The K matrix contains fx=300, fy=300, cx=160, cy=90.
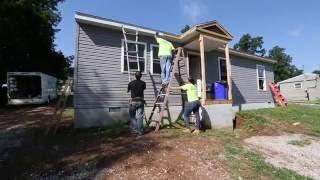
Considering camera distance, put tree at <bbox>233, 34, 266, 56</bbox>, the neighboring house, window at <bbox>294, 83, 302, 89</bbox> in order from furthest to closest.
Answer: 1. tree at <bbox>233, 34, 266, 56</bbox>
2. window at <bbox>294, 83, 302, 89</bbox>
3. the neighboring house

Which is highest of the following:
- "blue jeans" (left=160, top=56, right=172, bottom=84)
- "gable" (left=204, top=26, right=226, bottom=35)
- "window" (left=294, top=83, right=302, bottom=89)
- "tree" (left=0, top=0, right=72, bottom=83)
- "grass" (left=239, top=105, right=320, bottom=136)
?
"tree" (left=0, top=0, right=72, bottom=83)

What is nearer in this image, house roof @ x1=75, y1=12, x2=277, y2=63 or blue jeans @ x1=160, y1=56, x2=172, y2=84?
house roof @ x1=75, y1=12, x2=277, y2=63

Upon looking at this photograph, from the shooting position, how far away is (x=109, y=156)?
24.0 feet

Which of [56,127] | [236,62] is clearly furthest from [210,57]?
[56,127]

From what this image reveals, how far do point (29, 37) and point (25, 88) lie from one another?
1049 cm

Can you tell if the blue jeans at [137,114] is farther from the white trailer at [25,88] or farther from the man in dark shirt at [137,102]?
the white trailer at [25,88]

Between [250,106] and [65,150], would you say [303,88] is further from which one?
[65,150]

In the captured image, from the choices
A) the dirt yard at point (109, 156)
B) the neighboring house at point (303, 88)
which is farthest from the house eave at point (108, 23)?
the neighboring house at point (303, 88)

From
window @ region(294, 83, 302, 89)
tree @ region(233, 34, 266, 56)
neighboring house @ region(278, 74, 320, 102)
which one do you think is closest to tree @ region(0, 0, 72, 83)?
neighboring house @ region(278, 74, 320, 102)

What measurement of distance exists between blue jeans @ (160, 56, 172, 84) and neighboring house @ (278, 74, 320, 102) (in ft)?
106

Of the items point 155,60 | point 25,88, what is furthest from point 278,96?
point 25,88

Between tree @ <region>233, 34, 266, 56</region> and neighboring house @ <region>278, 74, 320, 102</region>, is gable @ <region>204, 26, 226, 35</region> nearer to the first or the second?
neighboring house @ <region>278, 74, 320, 102</region>

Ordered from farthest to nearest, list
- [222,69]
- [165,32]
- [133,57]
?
[222,69], [165,32], [133,57]

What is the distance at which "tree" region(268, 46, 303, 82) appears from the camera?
75.0 metres
